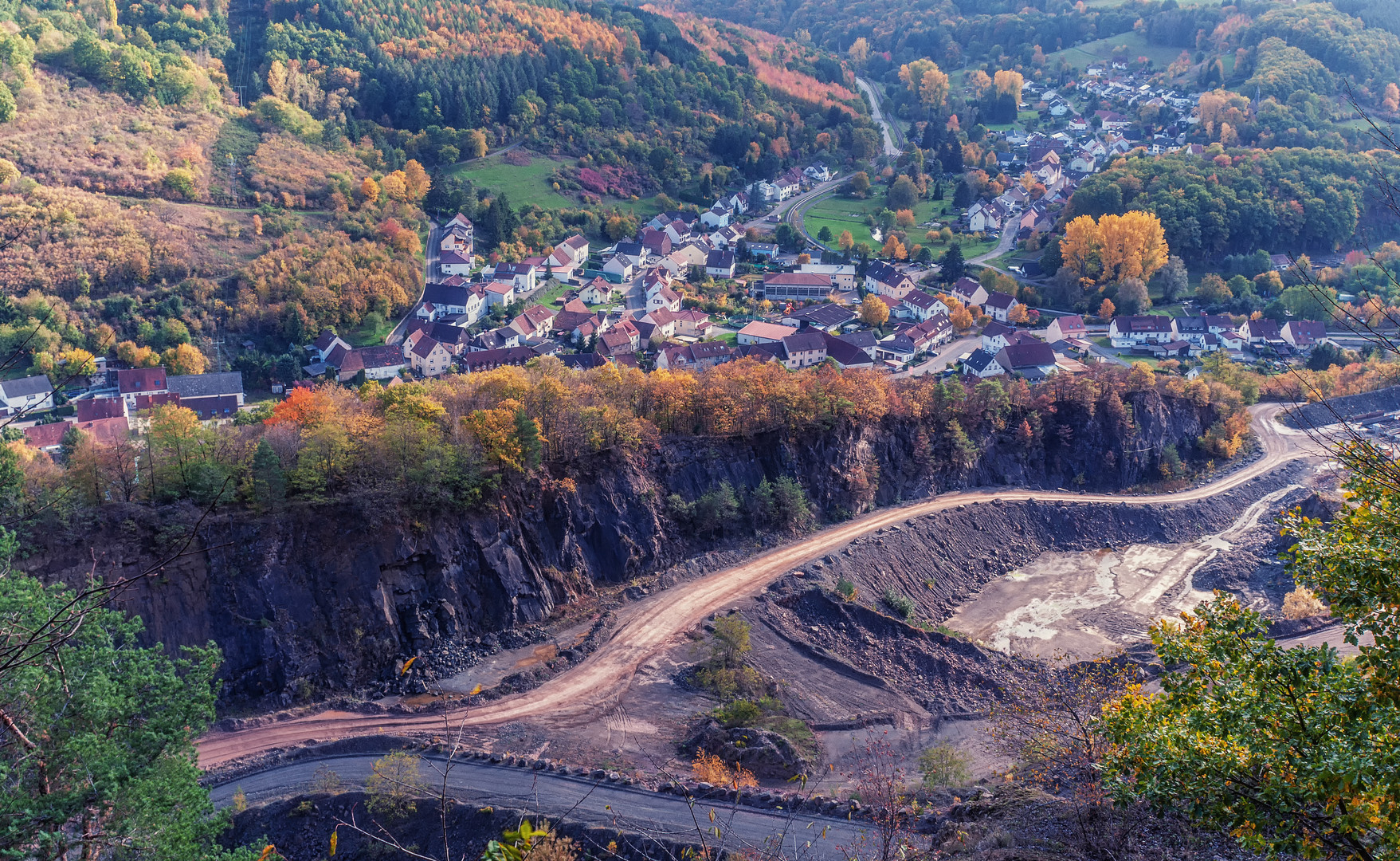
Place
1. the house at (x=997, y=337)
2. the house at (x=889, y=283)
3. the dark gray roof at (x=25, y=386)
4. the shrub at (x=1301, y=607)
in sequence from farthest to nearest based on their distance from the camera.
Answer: the house at (x=889, y=283) → the house at (x=997, y=337) → the dark gray roof at (x=25, y=386) → the shrub at (x=1301, y=607)

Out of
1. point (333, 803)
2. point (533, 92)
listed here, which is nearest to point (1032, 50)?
point (533, 92)

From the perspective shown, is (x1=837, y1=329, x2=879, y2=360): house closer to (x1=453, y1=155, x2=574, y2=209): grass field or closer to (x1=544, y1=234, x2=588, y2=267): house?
(x1=544, y1=234, x2=588, y2=267): house

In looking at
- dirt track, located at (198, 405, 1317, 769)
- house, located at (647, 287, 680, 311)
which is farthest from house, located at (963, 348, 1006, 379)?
house, located at (647, 287, 680, 311)

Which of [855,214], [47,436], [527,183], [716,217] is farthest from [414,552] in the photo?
[855,214]

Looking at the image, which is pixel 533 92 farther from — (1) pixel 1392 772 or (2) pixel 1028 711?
(1) pixel 1392 772

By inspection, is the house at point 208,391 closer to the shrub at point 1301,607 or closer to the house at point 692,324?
the house at point 692,324

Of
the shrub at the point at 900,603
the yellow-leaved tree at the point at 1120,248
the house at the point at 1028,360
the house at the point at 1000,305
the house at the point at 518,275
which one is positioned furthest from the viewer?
the yellow-leaved tree at the point at 1120,248

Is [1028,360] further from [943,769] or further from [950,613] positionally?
[943,769]

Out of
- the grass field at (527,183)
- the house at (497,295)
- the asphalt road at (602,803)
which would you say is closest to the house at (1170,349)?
the house at (497,295)
